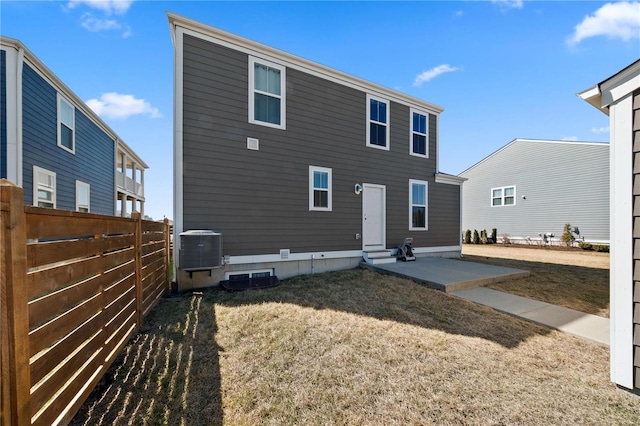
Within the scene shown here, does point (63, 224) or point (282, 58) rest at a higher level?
point (282, 58)

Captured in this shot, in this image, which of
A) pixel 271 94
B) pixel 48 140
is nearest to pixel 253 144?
pixel 271 94

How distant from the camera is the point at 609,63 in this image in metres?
7.14

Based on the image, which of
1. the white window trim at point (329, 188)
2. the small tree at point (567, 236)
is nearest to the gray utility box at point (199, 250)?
the white window trim at point (329, 188)

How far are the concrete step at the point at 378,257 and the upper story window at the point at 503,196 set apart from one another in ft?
42.6

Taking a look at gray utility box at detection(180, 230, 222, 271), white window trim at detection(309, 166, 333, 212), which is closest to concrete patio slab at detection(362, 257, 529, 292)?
white window trim at detection(309, 166, 333, 212)

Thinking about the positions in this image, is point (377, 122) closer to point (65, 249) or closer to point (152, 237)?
point (152, 237)

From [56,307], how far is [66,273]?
24 centimetres

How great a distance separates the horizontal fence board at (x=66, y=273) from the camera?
5.06 feet

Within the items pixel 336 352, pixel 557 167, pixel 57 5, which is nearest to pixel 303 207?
pixel 336 352

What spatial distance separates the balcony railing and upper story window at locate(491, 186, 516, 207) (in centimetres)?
2179

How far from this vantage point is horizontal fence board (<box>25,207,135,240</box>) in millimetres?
1570

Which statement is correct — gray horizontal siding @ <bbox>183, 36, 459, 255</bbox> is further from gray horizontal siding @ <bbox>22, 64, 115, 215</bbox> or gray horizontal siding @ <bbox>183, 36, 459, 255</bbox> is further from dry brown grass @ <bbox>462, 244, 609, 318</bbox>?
gray horizontal siding @ <bbox>22, 64, 115, 215</bbox>

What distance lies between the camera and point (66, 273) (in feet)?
6.19

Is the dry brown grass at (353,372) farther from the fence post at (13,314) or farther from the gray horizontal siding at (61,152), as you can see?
the gray horizontal siding at (61,152)
